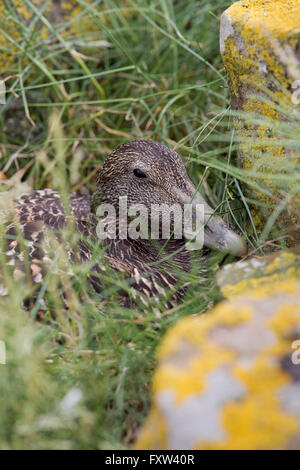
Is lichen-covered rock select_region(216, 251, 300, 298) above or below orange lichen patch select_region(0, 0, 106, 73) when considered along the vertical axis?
below

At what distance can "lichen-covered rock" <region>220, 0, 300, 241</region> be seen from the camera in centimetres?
179

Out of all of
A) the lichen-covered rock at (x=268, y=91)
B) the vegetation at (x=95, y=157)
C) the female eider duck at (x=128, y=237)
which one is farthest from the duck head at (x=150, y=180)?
the lichen-covered rock at (x=268, y=91)

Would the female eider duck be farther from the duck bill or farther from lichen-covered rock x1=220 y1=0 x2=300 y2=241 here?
lichen-covered rock x1=220 y1=0 x2=300 y2=241

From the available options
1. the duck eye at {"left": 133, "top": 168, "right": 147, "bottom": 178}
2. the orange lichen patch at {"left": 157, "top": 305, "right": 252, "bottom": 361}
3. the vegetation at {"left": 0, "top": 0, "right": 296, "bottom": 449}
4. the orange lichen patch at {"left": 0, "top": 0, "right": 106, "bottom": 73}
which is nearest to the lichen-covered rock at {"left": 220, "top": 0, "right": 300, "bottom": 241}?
the vegetation at {"left": 0, "top": 0, "right": 296, "bottom": 449}

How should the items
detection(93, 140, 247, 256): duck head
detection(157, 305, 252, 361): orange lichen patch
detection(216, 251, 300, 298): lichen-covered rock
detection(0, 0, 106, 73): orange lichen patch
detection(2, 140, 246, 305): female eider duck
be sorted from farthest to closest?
detection(0, 0, 106, 73): orange lichen patch → detection(93, 140, 247, 256): duck head → detection(2, 140, 246, 305): female eider duck → detection(216, 251, 300, 298): lichen-covered rock → detection(157, 305, 252, 361): orange lichen patch

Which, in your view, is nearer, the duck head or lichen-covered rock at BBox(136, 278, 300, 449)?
lichen-covered rock at BBox(136, 278, 300, 449)

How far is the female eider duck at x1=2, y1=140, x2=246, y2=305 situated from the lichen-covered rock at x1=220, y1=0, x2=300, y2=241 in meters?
0.31

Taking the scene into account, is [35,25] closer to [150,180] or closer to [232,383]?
[150,180]

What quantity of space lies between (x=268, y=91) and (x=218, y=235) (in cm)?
62

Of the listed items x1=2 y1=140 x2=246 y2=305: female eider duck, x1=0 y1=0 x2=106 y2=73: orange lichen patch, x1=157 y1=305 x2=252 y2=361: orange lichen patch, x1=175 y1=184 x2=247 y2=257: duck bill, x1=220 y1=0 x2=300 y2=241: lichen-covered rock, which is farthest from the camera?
x1=0 y1=0 x2=106 y2=73: orange lichen patch

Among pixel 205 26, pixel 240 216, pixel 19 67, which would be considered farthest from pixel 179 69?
pixel 240 216

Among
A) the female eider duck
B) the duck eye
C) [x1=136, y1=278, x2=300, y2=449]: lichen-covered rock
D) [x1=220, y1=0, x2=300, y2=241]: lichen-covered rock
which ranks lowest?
the female eider duck

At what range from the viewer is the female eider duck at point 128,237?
206 centimetres

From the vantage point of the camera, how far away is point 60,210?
2.51m
